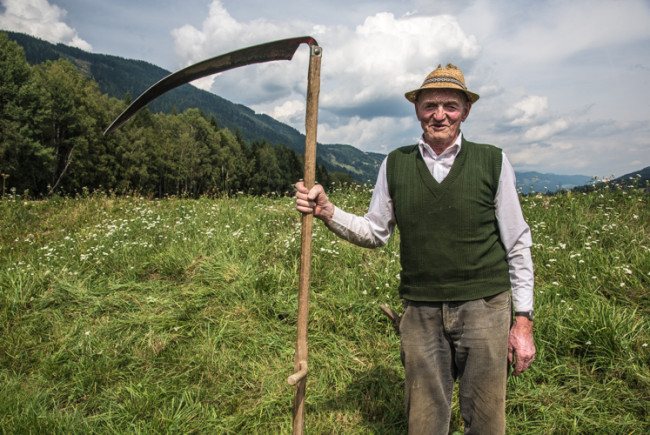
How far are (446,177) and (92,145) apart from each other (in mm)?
45201

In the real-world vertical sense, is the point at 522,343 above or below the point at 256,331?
above

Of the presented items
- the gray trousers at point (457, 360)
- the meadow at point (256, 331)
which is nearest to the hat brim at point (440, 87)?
the gray trousers at point (457, 360)

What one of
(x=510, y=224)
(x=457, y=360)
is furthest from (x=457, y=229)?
(x=457, y=360)

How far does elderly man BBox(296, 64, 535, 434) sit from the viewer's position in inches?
78.3

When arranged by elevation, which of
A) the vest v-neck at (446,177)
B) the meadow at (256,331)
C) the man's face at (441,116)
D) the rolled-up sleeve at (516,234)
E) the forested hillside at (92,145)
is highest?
the forested hillside at (92,145)

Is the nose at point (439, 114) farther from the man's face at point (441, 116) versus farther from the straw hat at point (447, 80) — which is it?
the straw hat at point (447, 80)

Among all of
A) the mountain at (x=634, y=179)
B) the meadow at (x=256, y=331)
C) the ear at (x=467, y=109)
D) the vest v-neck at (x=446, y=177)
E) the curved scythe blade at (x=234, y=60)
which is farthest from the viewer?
the mountain at (x=634, y=179)

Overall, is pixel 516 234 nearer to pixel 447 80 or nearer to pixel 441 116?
pixel 441 116

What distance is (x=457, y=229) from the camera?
77.7 inches

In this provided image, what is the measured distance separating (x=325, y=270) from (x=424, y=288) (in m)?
2.97

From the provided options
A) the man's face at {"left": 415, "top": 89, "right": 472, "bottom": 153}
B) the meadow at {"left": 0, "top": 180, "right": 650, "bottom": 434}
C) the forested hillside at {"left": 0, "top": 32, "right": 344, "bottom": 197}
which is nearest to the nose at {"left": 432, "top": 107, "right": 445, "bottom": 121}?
the man's face at {"left": 415, "top": 89, "right": 472, "bottom": 153}

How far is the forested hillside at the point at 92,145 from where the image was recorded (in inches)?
1074

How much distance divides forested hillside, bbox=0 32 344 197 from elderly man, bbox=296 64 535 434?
244 inches

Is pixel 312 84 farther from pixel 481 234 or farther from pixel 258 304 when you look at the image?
pixel 258 304
